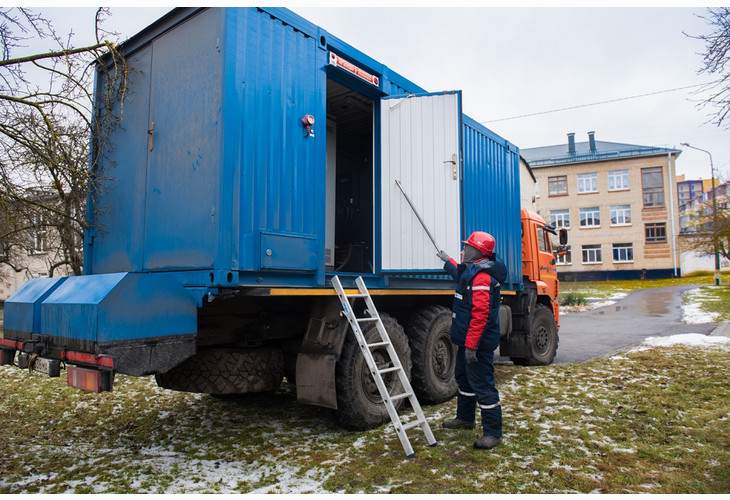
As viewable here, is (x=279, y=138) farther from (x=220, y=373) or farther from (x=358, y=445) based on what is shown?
(x=358, y=445)

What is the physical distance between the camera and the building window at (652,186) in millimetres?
40312

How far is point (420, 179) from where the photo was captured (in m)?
5.34

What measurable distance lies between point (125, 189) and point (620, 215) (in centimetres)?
4451

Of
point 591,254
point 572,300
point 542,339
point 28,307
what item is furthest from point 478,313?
point 591,254

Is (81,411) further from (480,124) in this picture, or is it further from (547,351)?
(547,351)

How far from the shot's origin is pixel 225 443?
4.39 m

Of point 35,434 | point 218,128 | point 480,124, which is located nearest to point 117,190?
point 218,128

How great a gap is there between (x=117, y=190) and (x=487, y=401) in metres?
4.06

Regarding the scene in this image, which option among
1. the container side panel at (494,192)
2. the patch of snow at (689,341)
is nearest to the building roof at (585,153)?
the patch of snow at (689,341)

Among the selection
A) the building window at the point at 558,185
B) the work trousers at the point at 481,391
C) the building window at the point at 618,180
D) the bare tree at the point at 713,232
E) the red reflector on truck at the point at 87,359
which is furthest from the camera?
the building window at the point at 558,185

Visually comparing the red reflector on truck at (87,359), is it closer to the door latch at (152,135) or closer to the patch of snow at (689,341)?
the door latch at (152,135)

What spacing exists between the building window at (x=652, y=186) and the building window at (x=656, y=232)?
1704 millimetres

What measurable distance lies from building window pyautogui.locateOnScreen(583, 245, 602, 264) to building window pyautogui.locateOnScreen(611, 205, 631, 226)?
8.34ft

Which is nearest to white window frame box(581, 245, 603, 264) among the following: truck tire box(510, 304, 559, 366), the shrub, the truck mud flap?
the shrub
